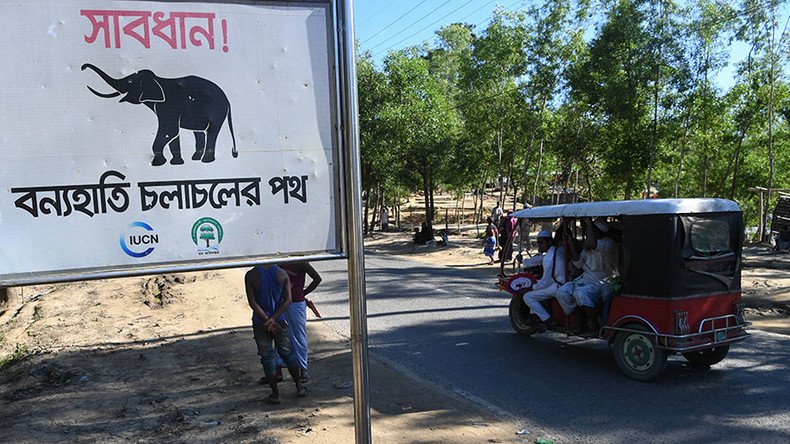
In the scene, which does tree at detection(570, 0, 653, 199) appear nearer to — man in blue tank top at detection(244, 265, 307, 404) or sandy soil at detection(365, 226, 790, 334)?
sandy soil at detection(365, 226, 790, 334)

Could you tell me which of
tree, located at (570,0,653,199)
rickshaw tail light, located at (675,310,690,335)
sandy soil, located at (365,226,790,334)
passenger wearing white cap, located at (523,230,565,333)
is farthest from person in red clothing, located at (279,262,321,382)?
tree, located at (570,0,653,199)

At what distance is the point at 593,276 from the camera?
816cm

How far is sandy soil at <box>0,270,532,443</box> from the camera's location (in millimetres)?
5875

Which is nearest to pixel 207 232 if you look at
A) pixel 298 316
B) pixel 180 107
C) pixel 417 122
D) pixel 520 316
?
pixel 180 107

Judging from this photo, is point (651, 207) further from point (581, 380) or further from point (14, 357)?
point (14, 357)

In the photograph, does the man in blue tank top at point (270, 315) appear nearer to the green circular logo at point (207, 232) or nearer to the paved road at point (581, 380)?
the paved road at point (581, 380)

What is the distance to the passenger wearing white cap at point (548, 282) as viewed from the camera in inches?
336

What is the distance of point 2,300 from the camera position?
13875 mm

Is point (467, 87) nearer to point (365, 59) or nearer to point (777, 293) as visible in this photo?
point (365, 59)

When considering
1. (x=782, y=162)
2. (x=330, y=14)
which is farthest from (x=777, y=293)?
(x=782, y=162)

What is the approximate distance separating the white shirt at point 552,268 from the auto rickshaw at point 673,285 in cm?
82

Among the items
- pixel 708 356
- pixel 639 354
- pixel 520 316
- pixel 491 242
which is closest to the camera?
pixel 639 354

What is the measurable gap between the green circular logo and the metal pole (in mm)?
615

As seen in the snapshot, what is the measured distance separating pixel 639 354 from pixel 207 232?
18.8 feet
